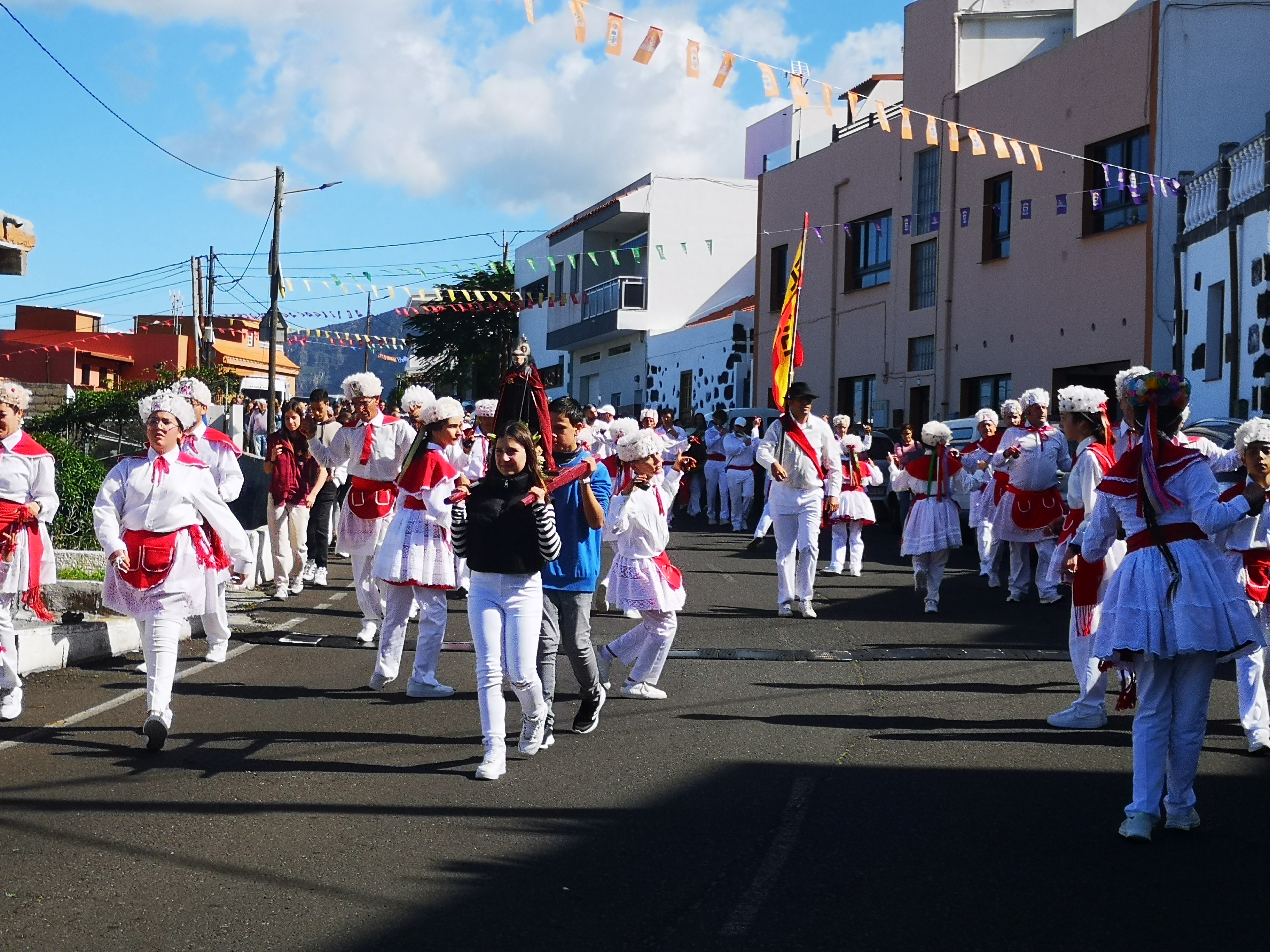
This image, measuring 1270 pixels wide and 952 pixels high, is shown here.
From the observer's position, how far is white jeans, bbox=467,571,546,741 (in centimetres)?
705

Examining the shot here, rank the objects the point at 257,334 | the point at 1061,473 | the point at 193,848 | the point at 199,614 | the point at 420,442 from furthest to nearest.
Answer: the point at 257,334 < the point at 1061,473 < the point at 420,442 < the point at 199,614 < the point at 193,848

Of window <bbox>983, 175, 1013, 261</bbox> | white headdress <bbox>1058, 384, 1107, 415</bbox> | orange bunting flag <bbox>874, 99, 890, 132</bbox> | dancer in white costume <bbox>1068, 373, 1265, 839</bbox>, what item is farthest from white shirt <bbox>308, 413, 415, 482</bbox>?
orange bunting flag <bbox>874, 99, 890, 132</bbox>

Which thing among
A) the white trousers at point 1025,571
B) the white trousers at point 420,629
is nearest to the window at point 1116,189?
the white trousers at point 1025,571

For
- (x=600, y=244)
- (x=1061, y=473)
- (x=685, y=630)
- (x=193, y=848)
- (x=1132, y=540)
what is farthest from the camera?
(x=600, y=244)

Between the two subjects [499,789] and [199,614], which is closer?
[499,789]

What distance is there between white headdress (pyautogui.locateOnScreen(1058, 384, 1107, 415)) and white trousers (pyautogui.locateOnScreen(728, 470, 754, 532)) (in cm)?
1599

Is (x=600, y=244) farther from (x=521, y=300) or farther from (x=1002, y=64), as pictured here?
(x=1002, y=64)

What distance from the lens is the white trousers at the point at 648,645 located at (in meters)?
8.98

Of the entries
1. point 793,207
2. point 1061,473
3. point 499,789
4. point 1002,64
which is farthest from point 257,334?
point 499,789

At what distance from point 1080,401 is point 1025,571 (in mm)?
5563

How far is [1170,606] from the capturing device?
6000 millimetres

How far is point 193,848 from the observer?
568cm

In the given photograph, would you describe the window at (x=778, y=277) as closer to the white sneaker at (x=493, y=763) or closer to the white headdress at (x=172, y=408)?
the white headdress at (x=172, y=408)

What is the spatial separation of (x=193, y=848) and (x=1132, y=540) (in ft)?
13.2
